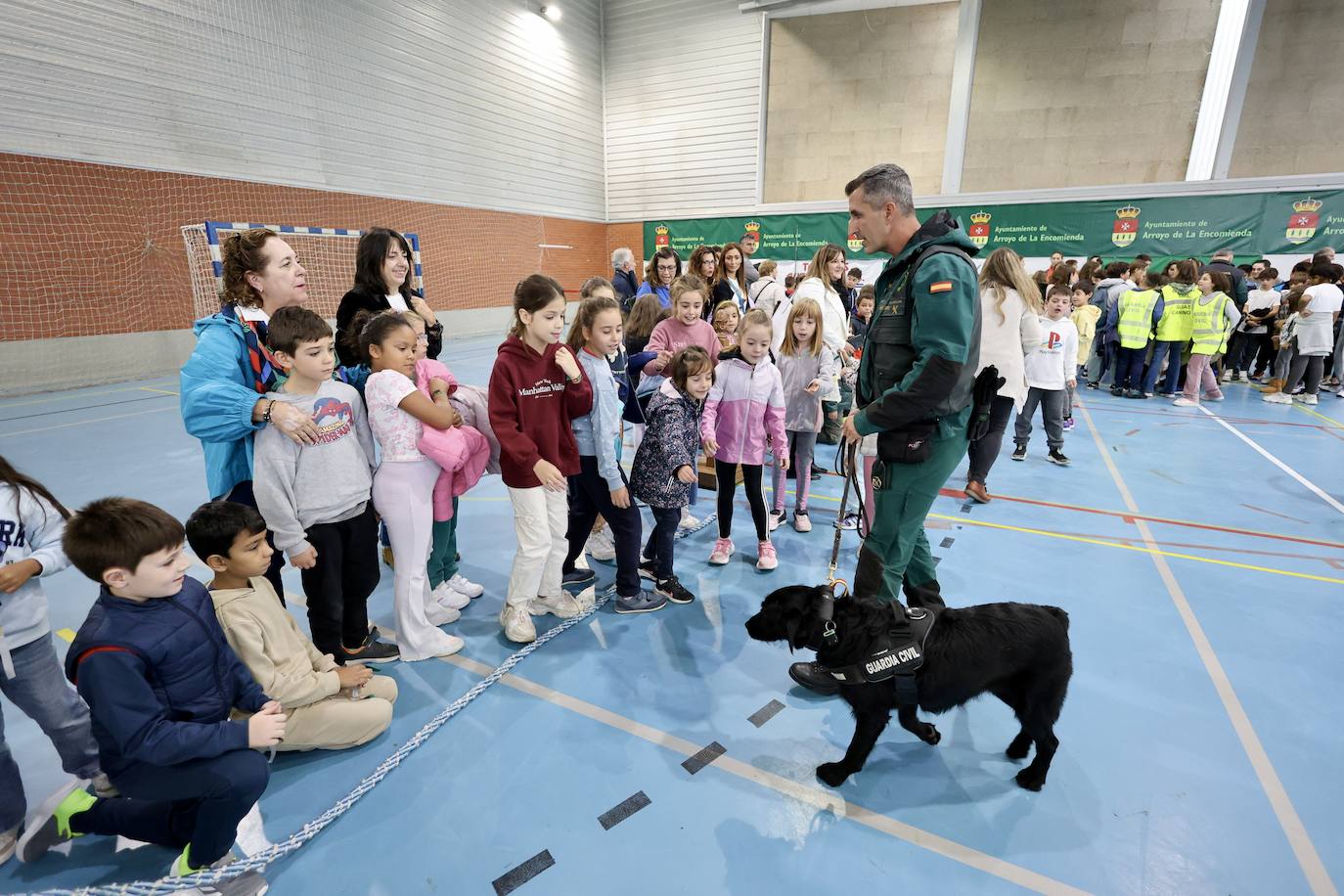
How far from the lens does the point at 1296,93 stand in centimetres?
1151

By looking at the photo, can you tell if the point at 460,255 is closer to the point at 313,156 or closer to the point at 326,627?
the point at 313,156

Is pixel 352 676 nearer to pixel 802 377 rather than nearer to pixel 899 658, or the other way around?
pixel 899 658

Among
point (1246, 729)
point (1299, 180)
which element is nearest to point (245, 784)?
point (1246, 729)

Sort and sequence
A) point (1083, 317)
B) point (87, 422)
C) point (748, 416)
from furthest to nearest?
1. point (1083, 317)
2. point (87, 422)
3. point (748, 416)

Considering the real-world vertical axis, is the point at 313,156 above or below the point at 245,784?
above

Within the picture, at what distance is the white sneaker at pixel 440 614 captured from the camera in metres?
3.07

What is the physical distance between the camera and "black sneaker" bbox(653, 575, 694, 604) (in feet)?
10.8

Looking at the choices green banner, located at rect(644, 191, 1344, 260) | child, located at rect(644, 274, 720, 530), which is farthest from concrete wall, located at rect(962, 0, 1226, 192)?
child, located at rect(644, 274, 720, 530)

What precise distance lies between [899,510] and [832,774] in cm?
101

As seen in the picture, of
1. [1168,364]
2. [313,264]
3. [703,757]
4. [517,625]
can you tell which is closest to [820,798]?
[703,757]

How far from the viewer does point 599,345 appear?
9.48ft

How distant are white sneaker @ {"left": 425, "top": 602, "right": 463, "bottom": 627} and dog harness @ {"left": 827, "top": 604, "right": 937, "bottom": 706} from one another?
82.1 inches

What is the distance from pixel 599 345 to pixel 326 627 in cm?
177

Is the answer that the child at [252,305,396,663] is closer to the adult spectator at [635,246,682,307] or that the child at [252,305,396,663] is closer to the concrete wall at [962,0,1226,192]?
the adult spectator at [635,246,682,307]
